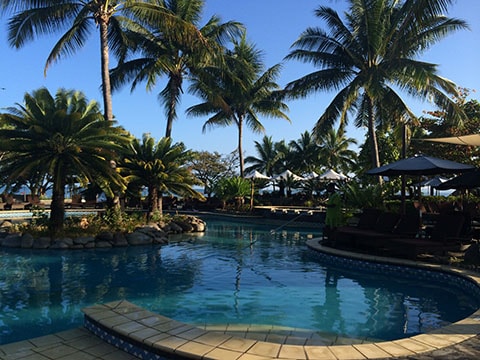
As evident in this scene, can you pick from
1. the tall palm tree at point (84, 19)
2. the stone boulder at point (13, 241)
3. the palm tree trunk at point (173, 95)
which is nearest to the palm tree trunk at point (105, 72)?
the tall palm tree at point (84, 19)

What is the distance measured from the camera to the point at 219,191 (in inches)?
1056

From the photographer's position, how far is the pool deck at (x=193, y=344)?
12.3 feet

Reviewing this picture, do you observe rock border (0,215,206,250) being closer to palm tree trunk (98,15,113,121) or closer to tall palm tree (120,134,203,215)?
tall palm tree (120,134,203,215)

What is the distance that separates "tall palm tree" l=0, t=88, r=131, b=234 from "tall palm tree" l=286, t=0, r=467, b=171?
10.9m

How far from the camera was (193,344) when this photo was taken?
12.9 ft

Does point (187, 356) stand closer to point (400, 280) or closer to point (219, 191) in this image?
point (400, 280)

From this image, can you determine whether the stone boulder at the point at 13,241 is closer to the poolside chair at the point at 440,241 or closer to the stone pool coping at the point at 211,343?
the stone pool coping at the point at 211,343

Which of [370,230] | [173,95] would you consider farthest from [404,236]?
[173,95]

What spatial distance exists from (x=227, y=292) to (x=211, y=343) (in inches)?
132

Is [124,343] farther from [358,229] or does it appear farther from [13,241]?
[13,241]

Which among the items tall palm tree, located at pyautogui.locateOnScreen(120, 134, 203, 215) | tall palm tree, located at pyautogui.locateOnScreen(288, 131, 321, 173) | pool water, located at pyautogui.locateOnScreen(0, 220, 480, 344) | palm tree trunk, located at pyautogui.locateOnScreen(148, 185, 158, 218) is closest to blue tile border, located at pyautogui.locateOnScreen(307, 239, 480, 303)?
pool water, located at pyautogui.locateOnScreen(0, 220, 480, 344)

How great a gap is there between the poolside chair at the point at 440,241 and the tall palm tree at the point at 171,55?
13273 mm

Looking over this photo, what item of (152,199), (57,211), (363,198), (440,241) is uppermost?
(363,198)

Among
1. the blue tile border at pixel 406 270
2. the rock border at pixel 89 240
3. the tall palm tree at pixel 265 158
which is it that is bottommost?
the blue tile border at pixel 406 270
